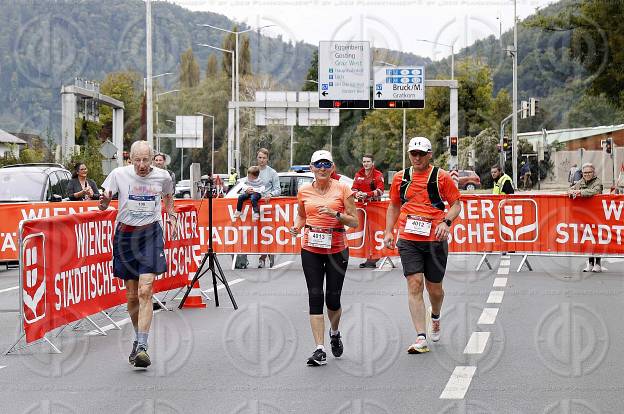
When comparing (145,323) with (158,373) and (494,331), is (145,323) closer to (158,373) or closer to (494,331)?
(158,373)

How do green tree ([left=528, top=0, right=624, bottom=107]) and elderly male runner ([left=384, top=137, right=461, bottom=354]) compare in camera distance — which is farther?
green tree ([left=528, top=0, right=624, bottom=107])

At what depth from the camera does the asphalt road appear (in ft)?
24.7

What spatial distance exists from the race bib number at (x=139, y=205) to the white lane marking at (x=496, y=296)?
5485 mm

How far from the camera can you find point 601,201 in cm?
1891

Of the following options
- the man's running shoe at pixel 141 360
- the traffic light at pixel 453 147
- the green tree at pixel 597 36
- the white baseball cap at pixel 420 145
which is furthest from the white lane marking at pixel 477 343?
the traffic light at pixel 453 147

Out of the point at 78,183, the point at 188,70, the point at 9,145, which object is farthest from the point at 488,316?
the point at 188,70

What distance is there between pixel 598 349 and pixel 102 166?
31.4 m

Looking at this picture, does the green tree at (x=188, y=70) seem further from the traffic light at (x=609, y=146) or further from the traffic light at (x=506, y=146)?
the traffic light at (x=609, y=146)

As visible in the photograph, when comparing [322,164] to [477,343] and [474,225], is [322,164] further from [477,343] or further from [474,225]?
[474,225]

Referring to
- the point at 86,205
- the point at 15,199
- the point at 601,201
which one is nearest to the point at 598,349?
the point at 601,201

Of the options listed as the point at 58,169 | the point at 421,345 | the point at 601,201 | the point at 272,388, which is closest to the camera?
the point at 272,388

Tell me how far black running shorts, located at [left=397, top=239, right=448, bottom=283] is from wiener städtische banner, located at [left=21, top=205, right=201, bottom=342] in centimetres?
322

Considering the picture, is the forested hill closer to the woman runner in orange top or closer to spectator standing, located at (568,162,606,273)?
spectator standing, located at (568,162,606,273)

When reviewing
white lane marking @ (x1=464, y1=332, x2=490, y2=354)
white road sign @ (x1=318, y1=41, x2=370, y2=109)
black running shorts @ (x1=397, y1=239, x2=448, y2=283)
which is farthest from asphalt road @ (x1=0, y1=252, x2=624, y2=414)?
white road sign @ (x1=318, y1=41, x2=370, y2=109)
